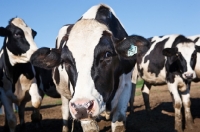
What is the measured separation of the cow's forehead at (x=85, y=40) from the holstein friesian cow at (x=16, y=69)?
8.62 feet

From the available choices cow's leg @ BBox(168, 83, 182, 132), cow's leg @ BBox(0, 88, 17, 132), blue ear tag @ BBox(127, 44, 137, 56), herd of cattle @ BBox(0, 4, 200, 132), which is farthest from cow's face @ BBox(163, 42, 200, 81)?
blue ear tag @ BBox(127, 44, 137, 56)

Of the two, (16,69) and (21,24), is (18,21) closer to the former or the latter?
(21,24)

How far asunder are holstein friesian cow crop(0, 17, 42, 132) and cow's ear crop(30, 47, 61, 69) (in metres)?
1.84

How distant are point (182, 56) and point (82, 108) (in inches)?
250

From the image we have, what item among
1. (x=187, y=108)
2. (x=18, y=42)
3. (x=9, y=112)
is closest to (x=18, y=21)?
(x=18, y=42)

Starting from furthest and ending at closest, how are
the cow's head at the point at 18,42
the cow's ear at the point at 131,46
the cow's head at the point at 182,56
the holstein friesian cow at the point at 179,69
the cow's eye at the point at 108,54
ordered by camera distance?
1. the cow's head at the point at 182,56
2. the holstein friesian cow at the point at 179,69
3. the cow's head at the point at 18,42
4. the cow's ear at the point at 131,46
5. the cow's eye at the point at 108,54

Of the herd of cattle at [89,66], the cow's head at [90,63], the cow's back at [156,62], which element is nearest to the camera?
the cow's head at [90,63]

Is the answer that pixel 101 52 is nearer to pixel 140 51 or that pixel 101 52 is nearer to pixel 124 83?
pixel 140 51

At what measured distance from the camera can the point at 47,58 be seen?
5.01 meters

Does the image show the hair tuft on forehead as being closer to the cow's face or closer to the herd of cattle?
the herd of cattle

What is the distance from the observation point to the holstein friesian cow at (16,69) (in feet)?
23.5

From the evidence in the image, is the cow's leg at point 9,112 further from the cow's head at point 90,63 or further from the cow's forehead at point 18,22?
the cow's head at point 90,63

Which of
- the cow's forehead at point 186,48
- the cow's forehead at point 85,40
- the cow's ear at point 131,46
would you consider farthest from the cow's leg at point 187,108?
the cow's forehead at point 85,40

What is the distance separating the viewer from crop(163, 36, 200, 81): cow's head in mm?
9320
